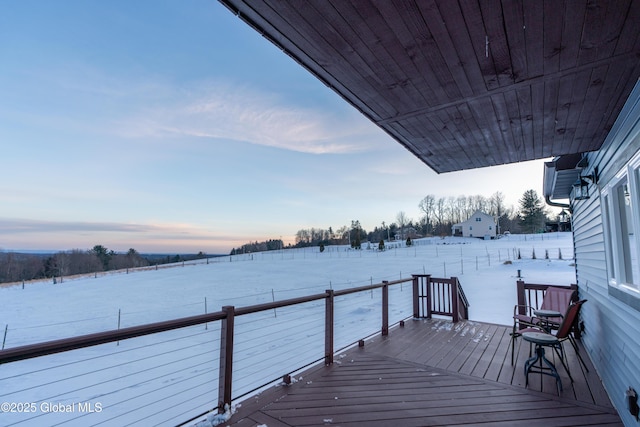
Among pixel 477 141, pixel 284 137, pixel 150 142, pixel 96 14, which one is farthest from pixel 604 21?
pixel 150 142

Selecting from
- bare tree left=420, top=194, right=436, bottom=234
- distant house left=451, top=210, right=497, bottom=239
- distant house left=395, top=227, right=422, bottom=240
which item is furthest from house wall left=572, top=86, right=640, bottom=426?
bare tree left=420, top=194, right=436, bottom=234

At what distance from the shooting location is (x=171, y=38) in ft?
23.0

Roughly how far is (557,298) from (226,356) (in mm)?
5262

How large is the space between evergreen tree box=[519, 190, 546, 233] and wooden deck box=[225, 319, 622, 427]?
43.4 metres

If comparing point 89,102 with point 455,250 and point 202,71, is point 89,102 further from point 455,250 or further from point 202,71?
point 455,250

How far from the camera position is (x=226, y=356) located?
2.54 m

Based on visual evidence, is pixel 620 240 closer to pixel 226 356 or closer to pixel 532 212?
pixel 226 356

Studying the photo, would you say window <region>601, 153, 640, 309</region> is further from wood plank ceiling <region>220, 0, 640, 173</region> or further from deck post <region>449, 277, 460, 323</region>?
Answer: deck post <region>449, 277, 460, 323</region>

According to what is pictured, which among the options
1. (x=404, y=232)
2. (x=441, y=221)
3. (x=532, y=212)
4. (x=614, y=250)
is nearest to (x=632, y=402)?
(x=614, y=250)

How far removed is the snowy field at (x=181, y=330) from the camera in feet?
16.0

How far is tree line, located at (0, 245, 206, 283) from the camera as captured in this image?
102 feet

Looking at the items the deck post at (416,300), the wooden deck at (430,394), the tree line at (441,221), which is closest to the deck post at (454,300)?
the deck post at (416,300)

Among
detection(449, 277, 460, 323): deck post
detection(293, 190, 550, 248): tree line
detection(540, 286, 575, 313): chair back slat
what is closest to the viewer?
detection(540, 286, 575, 313): chair back slat

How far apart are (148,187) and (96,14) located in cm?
799
